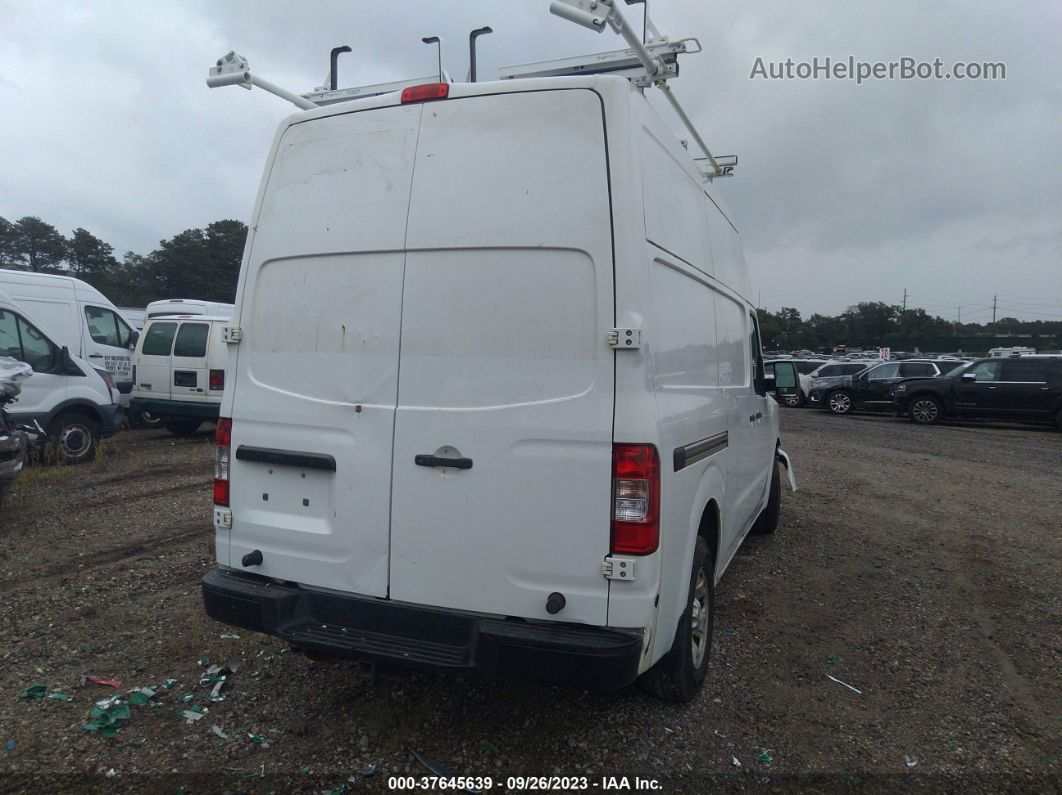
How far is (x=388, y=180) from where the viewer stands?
3.15 meters

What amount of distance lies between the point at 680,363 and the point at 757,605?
2.52 m

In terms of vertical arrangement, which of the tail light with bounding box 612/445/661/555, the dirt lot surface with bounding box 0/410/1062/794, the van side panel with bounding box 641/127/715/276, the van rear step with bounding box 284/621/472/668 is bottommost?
the dirt lot surface with bounding box 0/410/1062/794

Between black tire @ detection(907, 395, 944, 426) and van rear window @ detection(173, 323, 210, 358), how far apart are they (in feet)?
53.9

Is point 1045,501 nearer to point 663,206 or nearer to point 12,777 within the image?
point 663,206

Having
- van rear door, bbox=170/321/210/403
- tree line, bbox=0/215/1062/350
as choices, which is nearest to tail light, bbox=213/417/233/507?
van rear door, bbox=170/321/210/403

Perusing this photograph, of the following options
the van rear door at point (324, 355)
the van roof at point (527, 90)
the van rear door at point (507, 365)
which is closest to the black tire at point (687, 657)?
the van rear door at point (507, 365)

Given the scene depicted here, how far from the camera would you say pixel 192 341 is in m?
11.7

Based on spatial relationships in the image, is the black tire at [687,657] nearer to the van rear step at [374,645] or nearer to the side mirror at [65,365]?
the van rear step at [374,645]

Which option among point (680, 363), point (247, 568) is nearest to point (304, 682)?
point (247, 568)

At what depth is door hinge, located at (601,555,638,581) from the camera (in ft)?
8.93

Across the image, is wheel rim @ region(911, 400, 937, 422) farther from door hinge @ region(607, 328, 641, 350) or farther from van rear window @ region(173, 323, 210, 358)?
door hinge @ region(607, 328, 641, 350)

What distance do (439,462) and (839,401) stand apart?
20.5 meters

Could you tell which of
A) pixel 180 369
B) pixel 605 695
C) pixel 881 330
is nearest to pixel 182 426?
pixel 180 369

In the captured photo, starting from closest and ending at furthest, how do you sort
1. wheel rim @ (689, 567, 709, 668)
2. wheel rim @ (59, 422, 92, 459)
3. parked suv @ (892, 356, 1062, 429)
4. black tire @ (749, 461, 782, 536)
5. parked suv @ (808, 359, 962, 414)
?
wheel rim @ (689, 567, 709, 668) < black tire @ (749, 461, 782, 536) < wheel rim @ (59, 422, 92, 459) < parked suv @ (892, 356, 1062, 429) < parked suv @ (808, 359, 962, 414)
